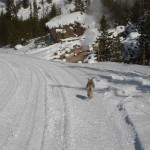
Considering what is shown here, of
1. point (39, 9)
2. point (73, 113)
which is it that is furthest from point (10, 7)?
point (73, 113)

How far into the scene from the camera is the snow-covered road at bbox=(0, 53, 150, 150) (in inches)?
391

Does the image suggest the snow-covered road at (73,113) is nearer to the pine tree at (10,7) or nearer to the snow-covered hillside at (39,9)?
the pine tree at (10,7)

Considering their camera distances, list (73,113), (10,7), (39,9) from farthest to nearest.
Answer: (39,9)
(10,7)
(73,113)

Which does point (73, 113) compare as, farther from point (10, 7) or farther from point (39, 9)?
point (39, 9)

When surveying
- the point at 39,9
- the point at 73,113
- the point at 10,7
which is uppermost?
the point at 10,7

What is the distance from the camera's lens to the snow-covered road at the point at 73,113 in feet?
32.6

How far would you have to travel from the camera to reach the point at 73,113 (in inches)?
504

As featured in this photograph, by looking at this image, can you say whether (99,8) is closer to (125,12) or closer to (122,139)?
(125,12)

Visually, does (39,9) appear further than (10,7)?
Yes

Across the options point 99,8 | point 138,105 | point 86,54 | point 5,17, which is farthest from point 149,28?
point 5,17

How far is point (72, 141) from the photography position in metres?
9.95

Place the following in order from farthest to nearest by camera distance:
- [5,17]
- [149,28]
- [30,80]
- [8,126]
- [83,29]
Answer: [5,17] → [83,29] → [149,28] → [30,80] → [8,126]

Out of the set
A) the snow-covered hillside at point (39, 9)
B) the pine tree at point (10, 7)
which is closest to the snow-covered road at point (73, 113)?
the pine tree at point (10, 7)

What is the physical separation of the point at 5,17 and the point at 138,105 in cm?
8732
